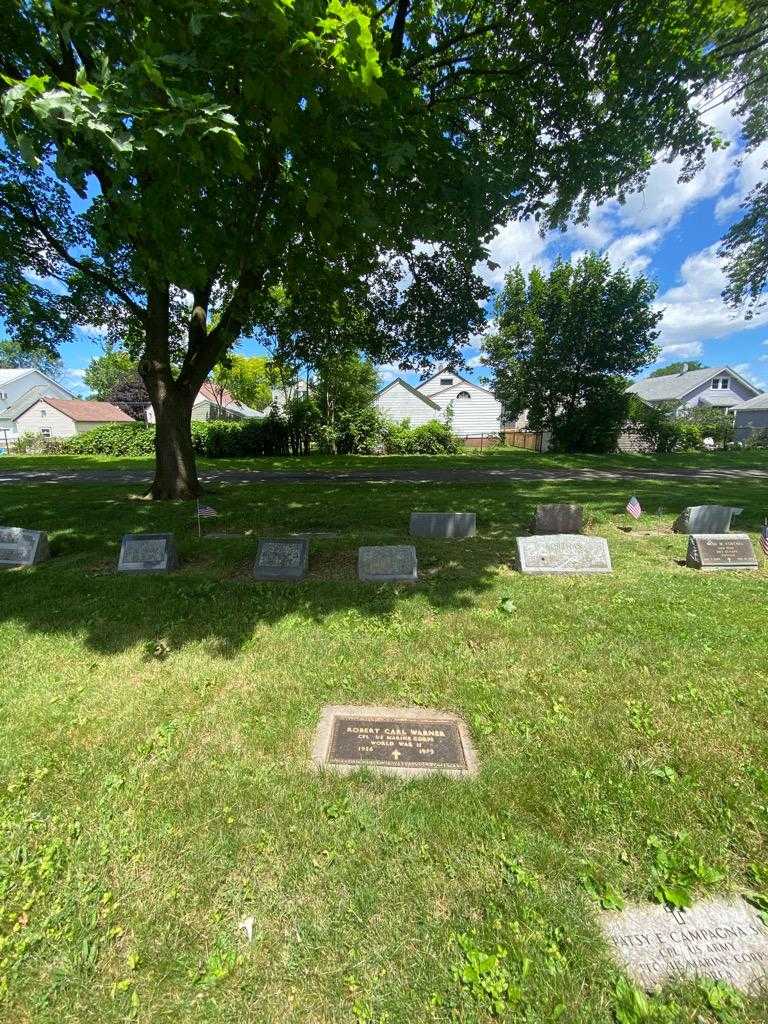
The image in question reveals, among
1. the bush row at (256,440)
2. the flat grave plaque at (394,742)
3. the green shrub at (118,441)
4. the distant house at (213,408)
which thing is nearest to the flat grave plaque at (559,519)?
the flat grave plaque at (394,742)

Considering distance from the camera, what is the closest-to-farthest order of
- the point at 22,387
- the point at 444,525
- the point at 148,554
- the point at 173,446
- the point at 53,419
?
the point at 148,554, the point at 444,525, the point at 173,446, the point at 53,419, the point at 22,387

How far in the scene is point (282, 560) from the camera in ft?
20.0

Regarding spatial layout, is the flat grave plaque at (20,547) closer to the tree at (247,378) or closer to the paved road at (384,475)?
the paved road at (384,475)

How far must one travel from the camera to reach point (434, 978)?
1758 millimetres

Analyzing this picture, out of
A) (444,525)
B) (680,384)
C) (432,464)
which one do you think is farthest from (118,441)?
(680,384)

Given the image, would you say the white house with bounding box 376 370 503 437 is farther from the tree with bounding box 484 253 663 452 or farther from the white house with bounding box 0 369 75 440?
the white house with bounding box 0 369 75 440

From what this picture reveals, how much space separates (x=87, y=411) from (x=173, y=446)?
45.3 metres

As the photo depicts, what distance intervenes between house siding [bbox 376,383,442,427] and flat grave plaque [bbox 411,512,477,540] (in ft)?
92.9

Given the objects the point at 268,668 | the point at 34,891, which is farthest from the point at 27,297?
the point at 34,891

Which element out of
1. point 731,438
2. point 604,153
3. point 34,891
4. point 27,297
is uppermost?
point 604,153

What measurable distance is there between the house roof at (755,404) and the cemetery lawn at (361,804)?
49.2 metres

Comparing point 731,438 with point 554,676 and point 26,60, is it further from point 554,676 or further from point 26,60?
point 26,60

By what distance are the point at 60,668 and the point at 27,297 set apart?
32.3 ft

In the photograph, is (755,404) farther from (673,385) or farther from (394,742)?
(394,742)
